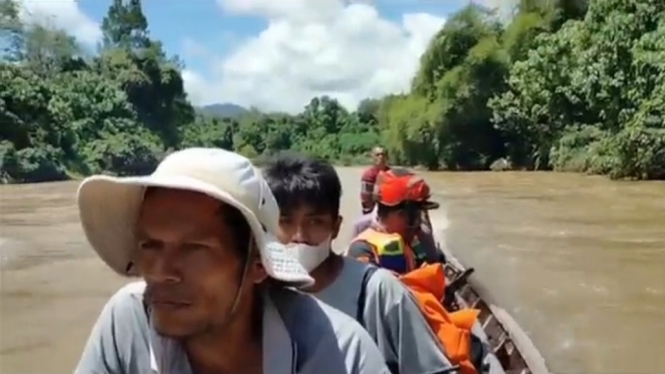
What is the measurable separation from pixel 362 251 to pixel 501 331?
224cm

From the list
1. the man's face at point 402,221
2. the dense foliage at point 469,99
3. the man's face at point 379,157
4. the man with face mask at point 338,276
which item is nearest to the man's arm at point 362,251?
the man's face at point 402,221

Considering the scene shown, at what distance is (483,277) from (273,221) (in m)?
12.5

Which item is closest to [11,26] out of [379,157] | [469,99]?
[469,99]

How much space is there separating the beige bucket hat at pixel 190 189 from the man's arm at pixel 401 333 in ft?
2.67

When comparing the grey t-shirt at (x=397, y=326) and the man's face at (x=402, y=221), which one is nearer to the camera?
the grey t-shirt at (x=397, y=326)

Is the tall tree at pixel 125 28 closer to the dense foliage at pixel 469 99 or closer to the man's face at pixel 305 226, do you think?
the dense foliage at pixel 469 99

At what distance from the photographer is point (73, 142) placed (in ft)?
123

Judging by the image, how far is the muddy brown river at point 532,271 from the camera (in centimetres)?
977

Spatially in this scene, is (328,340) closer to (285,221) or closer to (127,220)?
(127,220)

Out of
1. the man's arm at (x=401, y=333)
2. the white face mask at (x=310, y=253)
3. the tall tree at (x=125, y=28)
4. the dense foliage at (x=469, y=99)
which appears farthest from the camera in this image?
→ the tall tree at (x=125, y=28)

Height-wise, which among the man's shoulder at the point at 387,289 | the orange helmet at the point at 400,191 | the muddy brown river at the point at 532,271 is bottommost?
the muddy brown river at the point at 532,271

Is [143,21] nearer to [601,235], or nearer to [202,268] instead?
[601,235]

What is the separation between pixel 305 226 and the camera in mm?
2510

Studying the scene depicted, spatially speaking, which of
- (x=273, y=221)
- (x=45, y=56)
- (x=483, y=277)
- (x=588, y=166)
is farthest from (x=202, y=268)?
(x=45, y=56)
